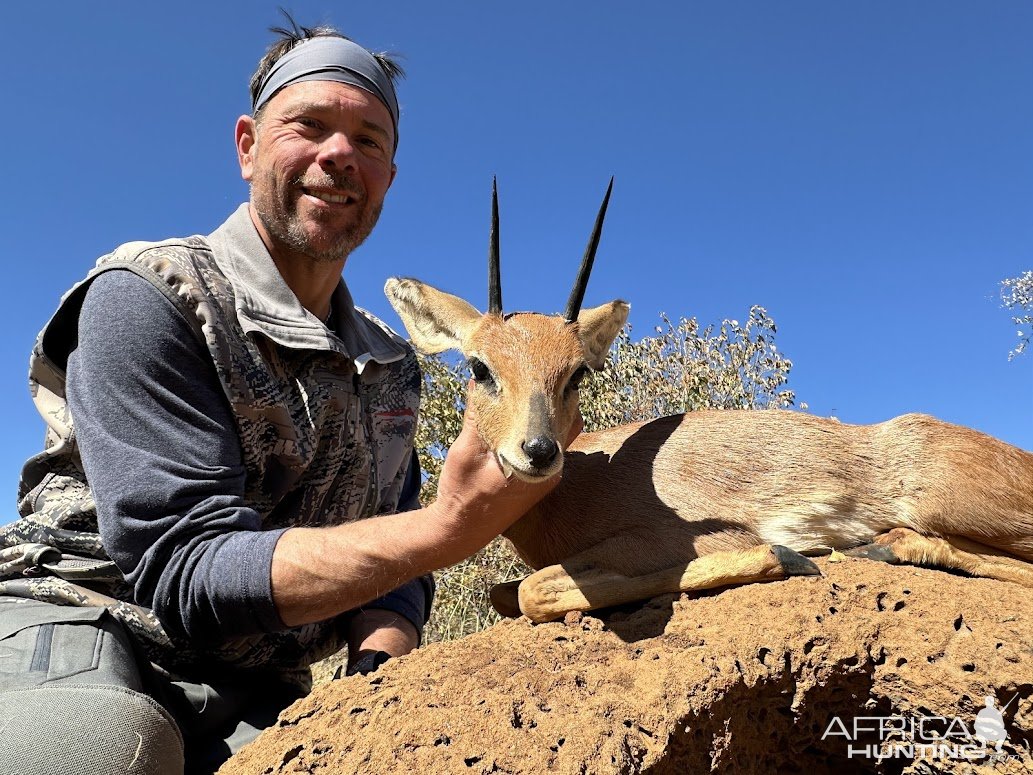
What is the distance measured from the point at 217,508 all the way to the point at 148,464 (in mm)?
346

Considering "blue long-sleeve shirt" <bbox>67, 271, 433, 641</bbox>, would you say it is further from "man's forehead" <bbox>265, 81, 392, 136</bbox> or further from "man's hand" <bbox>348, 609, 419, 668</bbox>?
"man's forehead" <bbox>265, 81, 392, 136</bbox>

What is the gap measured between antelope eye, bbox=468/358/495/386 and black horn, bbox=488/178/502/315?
0.43 metres

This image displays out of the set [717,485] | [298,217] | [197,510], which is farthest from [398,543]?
[298,217]

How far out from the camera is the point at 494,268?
453 centimetres

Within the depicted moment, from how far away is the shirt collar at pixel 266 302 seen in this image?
13.3 feet

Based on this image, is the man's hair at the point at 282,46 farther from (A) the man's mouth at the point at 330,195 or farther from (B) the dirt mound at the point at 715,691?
(B) the dirt mound at the point at 715,691

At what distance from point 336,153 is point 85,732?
10.2ft

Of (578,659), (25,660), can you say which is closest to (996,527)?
(578,659)

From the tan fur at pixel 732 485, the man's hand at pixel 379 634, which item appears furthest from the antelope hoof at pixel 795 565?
the man's hand at pixel 379 634

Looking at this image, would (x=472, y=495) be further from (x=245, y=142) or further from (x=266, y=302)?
(x=245, y=142)

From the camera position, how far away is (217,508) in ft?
11.4

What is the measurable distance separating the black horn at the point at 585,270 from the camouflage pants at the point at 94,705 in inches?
107

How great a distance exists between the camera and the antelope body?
4.02 m

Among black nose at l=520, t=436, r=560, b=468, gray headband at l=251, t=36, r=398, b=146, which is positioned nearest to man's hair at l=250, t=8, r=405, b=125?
gray headband at l=251, t=36, r=398, b=146
